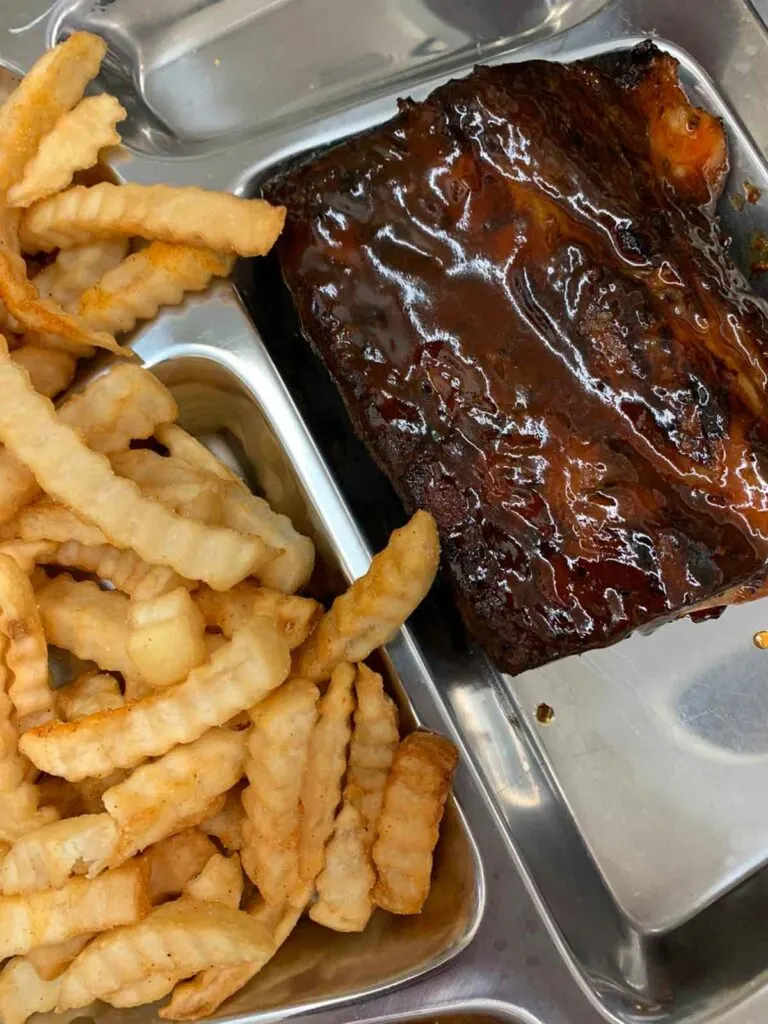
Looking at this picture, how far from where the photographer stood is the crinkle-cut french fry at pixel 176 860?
200cm

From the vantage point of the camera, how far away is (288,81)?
2496 millimetres

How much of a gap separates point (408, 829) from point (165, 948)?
21.7 inches

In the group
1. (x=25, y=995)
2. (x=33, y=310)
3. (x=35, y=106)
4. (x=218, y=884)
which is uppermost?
(x=35, y=106)

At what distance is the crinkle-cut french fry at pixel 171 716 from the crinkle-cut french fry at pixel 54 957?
0.42 metres

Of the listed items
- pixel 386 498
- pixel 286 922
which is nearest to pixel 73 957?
pixel 286 922

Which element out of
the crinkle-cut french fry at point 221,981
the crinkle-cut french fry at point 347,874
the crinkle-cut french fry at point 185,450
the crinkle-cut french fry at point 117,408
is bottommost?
the crinkle-cut french fry at point 221,981

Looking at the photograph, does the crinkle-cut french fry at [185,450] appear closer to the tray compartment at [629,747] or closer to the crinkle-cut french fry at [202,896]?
the tray compartment at [629,747]

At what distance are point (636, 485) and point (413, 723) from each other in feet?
2.67

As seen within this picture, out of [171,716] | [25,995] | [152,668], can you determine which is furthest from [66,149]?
[25,995]

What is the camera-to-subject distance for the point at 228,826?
6.70ft

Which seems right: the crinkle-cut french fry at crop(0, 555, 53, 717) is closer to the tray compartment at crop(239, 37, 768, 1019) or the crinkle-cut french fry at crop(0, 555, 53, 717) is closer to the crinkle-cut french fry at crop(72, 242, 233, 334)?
the crinkle-cut french fry at crop(72, 242, 233, 334)

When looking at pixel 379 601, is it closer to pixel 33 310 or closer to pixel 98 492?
pixel 98 492

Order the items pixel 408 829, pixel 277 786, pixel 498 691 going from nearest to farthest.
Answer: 1. pixel 277 786
2. pixel 408 829
3. pixel 498 691

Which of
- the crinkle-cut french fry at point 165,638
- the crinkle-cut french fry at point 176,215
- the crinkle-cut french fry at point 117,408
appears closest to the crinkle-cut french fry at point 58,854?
the crinkle-cut french fry at point 165,638
